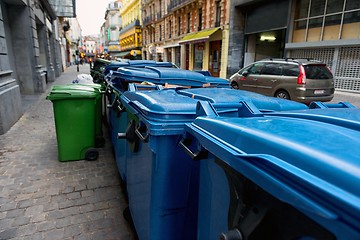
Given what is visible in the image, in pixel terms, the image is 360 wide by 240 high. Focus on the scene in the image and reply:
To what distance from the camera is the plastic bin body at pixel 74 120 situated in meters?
4.00

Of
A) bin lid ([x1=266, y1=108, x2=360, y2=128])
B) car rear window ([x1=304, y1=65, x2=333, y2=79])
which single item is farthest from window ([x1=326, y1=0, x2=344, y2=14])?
bin lid ([x1=266, y1=108, x2=360, y2=128])

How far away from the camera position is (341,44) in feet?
38.1

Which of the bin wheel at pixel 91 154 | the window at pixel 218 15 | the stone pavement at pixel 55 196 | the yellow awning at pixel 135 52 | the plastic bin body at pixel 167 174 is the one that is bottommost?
the stone pavement at pixel 55 196

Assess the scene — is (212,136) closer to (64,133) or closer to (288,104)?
(288,104)

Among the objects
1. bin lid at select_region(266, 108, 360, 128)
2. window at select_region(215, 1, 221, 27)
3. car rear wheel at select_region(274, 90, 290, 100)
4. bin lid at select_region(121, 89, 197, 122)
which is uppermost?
window at select_region(215, 1, 221, 27)

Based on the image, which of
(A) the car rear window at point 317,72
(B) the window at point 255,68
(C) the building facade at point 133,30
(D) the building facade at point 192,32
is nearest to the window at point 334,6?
(A) the car rear window at point 317,72

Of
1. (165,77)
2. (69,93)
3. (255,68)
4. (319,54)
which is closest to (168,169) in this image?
(165,77)

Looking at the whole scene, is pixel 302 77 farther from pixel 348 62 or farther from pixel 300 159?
pixel 300 159

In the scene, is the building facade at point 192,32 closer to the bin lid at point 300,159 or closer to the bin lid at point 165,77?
the bin lid at point 165,77

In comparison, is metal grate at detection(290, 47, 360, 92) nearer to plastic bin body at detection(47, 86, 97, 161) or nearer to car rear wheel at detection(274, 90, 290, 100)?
car rear wheel at detection(274, 90, 290, 100)

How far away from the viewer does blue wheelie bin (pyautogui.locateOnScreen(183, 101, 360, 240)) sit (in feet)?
2.31

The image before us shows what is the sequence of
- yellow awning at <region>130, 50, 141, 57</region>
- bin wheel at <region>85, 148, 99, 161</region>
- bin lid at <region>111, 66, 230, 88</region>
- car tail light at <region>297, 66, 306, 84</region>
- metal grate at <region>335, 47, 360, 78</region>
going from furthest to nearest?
yellow awning at <region>130, 50, 141, 57</region>
metal grate at <region>335, 47, 360, 78</region>
car tail light at <region>297, 66, 306, 84</region>
bin wheel at <region>85, 148, 99, 161</region>
bin lid at <region>111, 66, 230, 88</region>

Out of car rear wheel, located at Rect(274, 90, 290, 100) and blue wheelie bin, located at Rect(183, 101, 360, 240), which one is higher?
blue wheelie bin, located at Rect(183, 101, 360, 240)

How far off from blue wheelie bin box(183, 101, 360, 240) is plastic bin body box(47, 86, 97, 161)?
3045 mm
